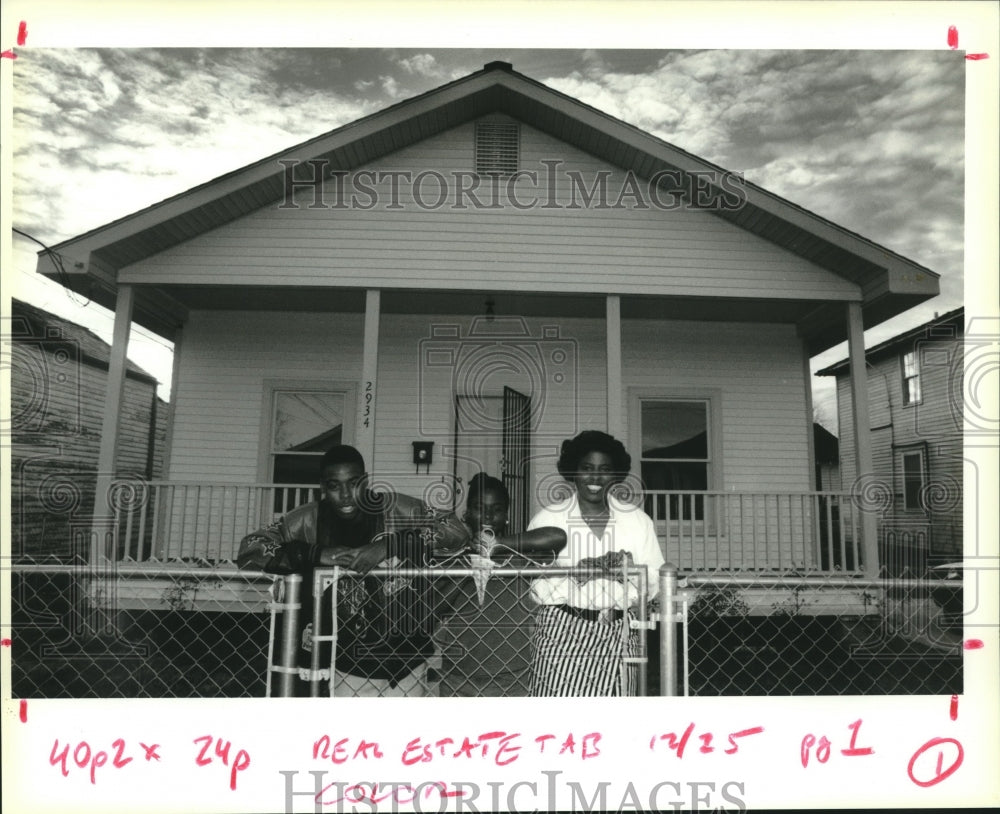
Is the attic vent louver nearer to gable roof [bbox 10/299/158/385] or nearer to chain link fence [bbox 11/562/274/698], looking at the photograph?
gable roof [bbox 10/299/158/385]

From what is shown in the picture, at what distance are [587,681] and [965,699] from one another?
3.82ft

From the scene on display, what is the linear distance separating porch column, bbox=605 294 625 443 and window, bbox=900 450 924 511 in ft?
29.0

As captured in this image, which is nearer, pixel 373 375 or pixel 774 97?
pixel 774 97

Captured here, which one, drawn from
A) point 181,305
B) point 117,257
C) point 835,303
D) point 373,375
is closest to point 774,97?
point 835,303

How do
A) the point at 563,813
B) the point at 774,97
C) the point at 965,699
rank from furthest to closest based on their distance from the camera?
the point at 774,97 < the point at 965,699 < the point at 563,813

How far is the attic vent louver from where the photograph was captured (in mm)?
7262

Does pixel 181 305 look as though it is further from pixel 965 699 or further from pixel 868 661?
pixel 965 699

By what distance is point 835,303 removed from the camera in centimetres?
732

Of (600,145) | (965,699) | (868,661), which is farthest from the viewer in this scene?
(600,145)

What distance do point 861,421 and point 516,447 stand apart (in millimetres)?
3296

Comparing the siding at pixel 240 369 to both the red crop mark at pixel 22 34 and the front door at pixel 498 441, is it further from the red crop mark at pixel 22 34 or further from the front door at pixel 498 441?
the red crop mark at pixel 22 34

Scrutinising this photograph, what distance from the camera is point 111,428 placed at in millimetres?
6613

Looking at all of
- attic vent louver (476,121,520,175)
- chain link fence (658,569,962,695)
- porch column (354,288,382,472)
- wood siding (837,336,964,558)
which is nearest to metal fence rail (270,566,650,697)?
chain link fence (658,569,962,695)

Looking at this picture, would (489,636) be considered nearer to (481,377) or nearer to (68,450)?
(481,377)
